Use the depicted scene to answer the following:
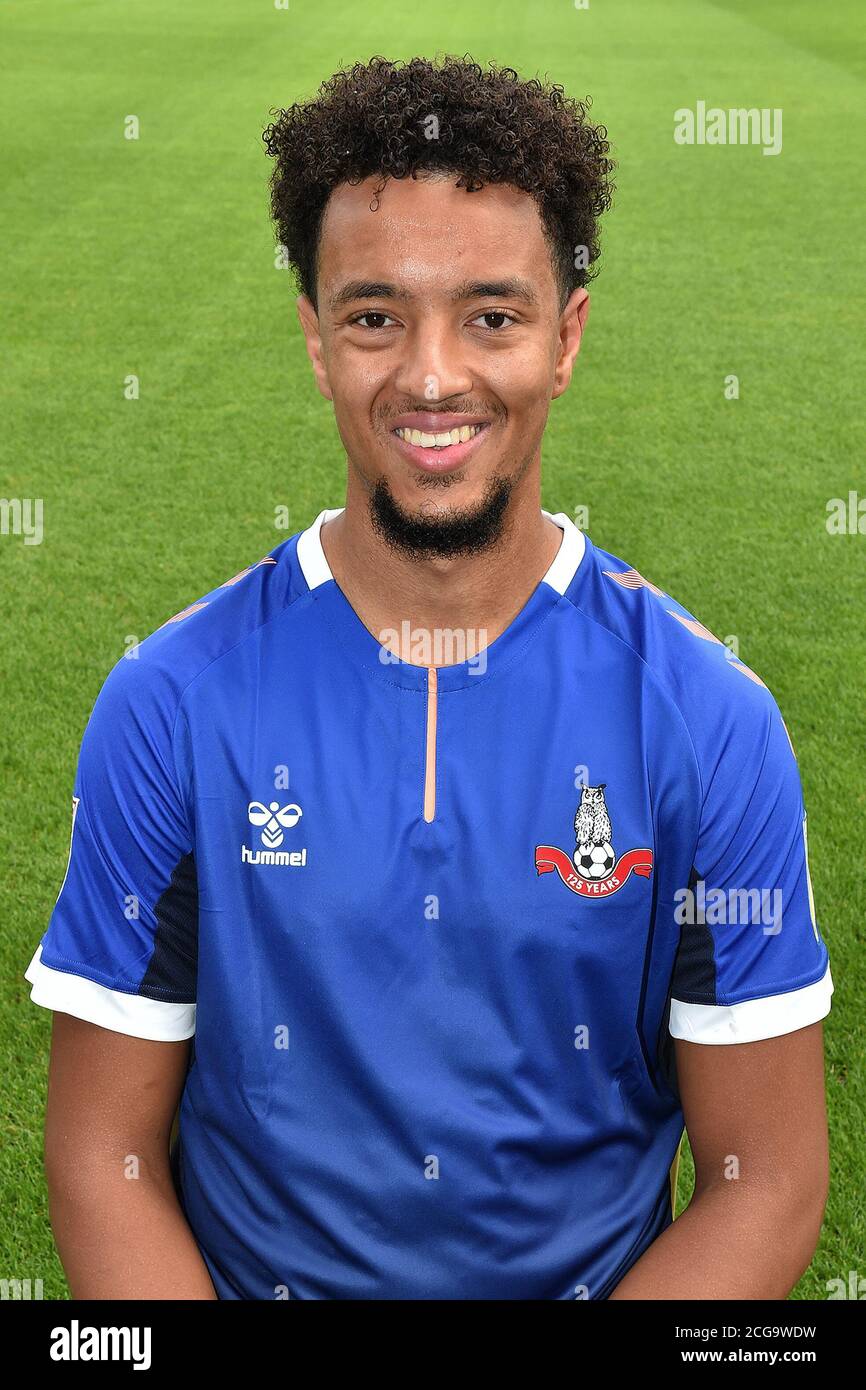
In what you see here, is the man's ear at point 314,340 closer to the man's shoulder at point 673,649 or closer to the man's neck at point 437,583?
the man's neck at point 437,583

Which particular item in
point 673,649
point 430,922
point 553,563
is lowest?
point 430,922

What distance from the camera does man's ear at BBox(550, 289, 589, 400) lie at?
74.1 inches

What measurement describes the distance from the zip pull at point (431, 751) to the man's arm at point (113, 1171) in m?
0.45

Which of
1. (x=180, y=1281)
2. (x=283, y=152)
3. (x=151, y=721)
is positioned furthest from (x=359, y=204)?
(x=180, y=1281)

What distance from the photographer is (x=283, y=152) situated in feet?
6.52

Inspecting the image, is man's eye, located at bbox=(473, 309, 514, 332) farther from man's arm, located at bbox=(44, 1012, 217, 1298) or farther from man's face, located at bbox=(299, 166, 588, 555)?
man's arm, located at bbox=(44, 1012, 217, 1298)

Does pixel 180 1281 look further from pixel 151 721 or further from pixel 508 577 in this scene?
pixel 508 577

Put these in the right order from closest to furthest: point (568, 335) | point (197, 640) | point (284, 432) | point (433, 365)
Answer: point (433, 365) → point (197, 640) → point (568, 335) → point (284, 432)

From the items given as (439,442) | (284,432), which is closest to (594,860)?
(439,442)

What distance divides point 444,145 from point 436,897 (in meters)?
0.92

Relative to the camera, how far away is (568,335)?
191 cm

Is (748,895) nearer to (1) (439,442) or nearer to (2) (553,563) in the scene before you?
(2) (553,563)

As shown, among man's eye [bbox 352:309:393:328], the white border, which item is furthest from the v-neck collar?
man's eye [bbox 352:309:393:328]

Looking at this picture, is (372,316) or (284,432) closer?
(372,316)
